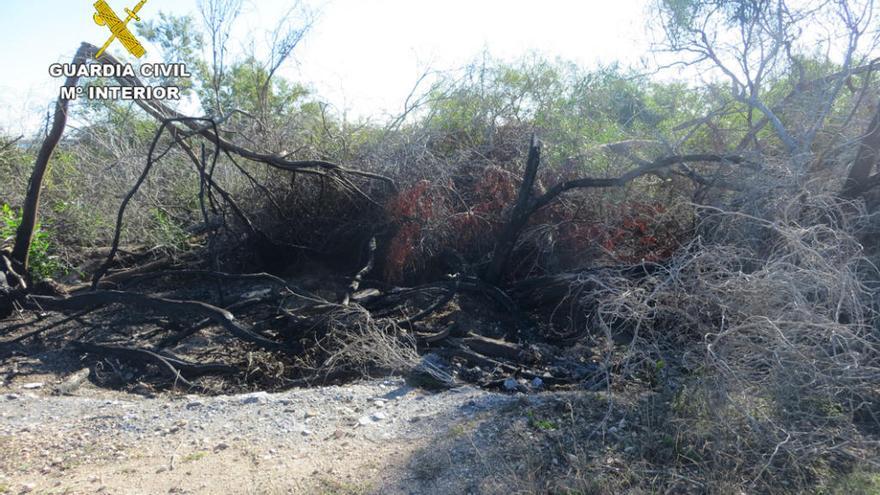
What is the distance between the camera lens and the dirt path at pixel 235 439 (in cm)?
Answer: 323

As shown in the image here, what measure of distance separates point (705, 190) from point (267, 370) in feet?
13.3

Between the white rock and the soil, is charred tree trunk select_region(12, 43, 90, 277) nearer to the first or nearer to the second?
the soil

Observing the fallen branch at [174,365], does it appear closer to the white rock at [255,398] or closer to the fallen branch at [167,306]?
the fallen branch at [167,306]

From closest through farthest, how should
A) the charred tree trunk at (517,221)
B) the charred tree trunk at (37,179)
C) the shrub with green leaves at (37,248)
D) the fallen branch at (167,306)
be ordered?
1. the fallen branch at (167,306)
2. the charred tree trunk at (517,221)
3. the charred tree trunk at (37,179)
4. the shrub with green leaves at (37,248)

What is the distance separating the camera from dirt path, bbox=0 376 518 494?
3232mm

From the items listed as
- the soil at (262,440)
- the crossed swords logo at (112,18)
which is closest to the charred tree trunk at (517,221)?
the soil at (262,440)

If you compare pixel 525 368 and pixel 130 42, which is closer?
pixel 525 368

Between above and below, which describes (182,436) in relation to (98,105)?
below

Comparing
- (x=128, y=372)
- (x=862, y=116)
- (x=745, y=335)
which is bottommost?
(x=128, y=372)

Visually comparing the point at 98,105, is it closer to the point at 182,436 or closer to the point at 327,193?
the point at 327,193

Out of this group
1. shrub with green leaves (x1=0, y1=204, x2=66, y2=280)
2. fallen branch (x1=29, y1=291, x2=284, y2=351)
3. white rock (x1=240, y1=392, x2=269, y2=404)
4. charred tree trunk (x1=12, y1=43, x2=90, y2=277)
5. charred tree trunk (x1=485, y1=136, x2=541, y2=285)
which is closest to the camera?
white rock (x1=240, y1=392, x2=269, y2=404)

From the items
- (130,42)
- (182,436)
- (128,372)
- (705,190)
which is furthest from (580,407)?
(130,42)

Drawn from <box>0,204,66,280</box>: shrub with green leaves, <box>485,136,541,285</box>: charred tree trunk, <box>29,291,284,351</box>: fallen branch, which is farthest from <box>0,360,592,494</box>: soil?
<box>0,204,66,280</box>: shrub with green leaves

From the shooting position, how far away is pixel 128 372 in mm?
5227
